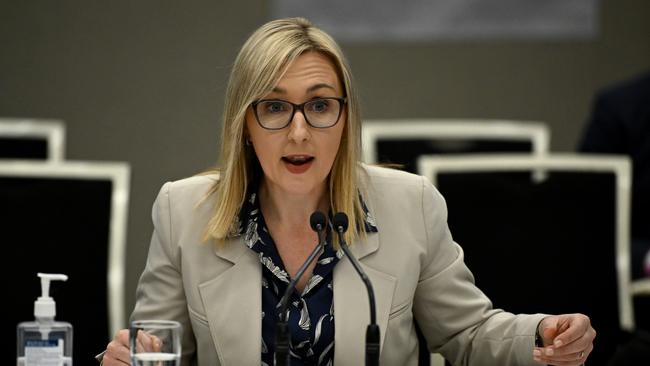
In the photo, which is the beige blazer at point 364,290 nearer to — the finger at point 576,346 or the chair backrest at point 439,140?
the finger at point 576,346

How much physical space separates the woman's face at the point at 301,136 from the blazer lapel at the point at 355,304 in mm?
171

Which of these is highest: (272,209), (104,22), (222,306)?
(104,22)

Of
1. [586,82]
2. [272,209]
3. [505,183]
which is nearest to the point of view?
[272,209]

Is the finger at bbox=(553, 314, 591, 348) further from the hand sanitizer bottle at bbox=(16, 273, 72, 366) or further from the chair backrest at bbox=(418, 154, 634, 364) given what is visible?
the chair backrest at bbox=(418, 154, 634, 364)

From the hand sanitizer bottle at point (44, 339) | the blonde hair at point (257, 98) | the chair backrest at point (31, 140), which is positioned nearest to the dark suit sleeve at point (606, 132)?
the chair backrest at point (31, 140)

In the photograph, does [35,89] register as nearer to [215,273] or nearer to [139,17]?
[139,17]

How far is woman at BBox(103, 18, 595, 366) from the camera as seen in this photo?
2.20m

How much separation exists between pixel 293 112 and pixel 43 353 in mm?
669

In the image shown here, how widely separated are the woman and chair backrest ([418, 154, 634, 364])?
70 centimetres

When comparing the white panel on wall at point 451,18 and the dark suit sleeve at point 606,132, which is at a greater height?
the white panel on wall at point 451,18

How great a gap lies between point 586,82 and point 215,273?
13.4 ft

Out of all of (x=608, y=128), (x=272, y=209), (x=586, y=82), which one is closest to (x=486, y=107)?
(x=586, y=82)

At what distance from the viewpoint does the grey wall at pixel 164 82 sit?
19.6ft

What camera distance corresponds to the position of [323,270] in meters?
2.28
